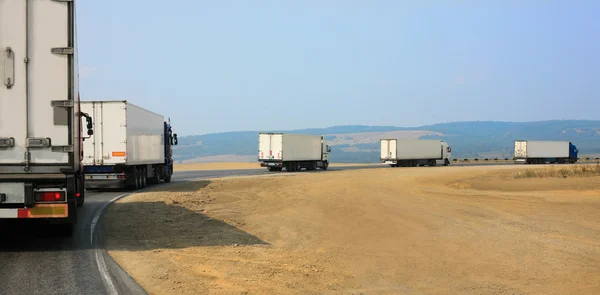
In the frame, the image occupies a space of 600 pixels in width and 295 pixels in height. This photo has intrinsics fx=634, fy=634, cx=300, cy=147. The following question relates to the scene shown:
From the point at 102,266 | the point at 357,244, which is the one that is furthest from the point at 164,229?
the point at 102,266

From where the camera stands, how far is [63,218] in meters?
11.1

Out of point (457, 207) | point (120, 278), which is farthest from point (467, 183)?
point (120, 278)

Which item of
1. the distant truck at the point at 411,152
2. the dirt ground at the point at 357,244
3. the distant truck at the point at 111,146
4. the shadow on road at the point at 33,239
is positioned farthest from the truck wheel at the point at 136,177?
the distant truck at the point at 411,152

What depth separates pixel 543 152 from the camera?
299ft

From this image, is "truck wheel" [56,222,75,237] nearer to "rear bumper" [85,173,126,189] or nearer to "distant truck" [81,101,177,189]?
"distant truck" [81,101,177,189]

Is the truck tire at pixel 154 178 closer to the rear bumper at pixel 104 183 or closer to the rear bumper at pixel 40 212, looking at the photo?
the rear bumper at pixel 104 183

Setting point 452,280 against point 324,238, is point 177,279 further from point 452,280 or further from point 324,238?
point 324,238

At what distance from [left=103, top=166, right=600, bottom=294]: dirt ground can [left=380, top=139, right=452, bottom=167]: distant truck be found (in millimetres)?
48136

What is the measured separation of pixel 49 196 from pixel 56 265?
151 cm

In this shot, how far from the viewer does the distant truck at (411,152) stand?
7281cm

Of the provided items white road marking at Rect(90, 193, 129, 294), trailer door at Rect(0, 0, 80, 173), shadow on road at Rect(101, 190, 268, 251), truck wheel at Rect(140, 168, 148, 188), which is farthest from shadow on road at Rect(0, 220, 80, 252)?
truck wheel at Rect(140, 168, 148, 188)

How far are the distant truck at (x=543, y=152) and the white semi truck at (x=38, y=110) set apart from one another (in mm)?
85646

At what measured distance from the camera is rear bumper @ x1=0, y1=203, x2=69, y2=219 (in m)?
10.8

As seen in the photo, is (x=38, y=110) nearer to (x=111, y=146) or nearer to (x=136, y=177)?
(x=111, y=146)
